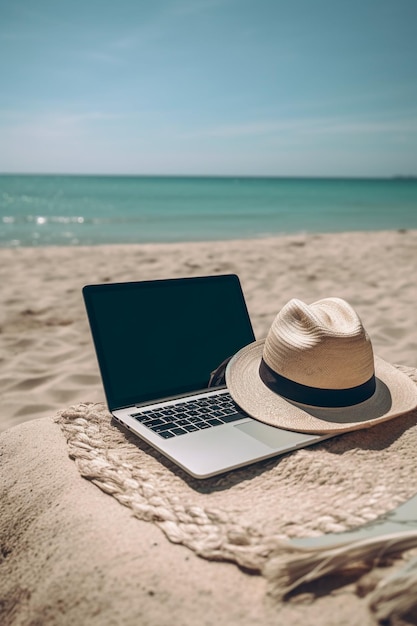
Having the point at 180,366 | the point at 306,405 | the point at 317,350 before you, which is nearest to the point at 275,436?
the point at 306,405

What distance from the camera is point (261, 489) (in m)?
1.27

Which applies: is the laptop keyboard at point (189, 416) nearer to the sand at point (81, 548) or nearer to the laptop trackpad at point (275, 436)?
the laptop trackpad at point (275, 436)

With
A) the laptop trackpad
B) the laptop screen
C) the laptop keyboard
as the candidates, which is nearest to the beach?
the laptop screen

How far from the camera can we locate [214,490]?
127 centimetres

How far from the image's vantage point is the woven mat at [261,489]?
3.60 feet

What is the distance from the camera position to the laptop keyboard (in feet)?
4.96

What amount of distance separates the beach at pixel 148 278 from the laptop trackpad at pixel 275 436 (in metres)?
1.47

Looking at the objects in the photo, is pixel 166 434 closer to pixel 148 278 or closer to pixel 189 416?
pixel 189 416

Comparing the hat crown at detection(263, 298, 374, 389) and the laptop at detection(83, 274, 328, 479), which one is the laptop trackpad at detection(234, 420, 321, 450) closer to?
the laptop at detection(83, 274, 328, 479)

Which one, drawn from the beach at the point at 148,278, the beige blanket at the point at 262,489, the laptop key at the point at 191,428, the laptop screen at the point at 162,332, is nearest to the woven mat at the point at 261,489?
the beige blanket at the point at 262,489

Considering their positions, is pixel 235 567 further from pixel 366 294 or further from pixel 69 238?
pixel 69 238

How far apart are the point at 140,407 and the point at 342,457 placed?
66cm

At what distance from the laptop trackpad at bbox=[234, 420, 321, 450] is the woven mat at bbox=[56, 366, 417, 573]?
0.03 meters

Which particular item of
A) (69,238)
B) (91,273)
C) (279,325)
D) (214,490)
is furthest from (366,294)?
(69,238)
